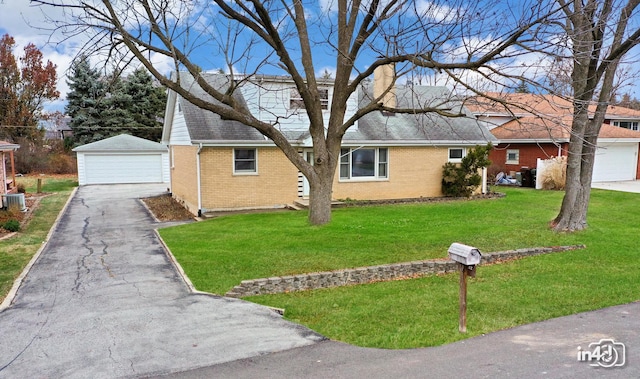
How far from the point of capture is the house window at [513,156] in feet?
89.2

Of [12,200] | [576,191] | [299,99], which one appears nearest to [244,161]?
[299,99]

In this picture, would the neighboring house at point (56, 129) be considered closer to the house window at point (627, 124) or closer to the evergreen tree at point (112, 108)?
the evergreen tree at point (112, 108)

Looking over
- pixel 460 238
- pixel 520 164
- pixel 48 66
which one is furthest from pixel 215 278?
pixel 48 66

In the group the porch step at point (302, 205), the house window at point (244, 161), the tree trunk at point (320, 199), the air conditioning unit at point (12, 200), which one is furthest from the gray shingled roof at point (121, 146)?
the tree trunk at point (320, 199)

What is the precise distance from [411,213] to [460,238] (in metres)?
4.32

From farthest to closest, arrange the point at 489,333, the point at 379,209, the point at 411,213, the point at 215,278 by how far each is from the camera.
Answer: the point at 379,209 → the point at 411,213 → the point at 215,278 → the point at 489,333

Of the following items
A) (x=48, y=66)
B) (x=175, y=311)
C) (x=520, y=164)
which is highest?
(x=48, y=66)

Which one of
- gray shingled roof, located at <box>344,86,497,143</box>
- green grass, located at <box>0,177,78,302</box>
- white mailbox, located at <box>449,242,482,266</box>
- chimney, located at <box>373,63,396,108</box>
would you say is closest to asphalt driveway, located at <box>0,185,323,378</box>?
green grass, located at <box>0,177,78,302</box>

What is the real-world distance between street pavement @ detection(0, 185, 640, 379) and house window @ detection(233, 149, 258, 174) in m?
8.92

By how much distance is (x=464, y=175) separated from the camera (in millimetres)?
19641

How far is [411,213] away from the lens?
15406 millimetres

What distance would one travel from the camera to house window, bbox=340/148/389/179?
18.8 meters

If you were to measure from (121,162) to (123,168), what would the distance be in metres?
0.42

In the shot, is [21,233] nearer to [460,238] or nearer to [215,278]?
[215,278]
